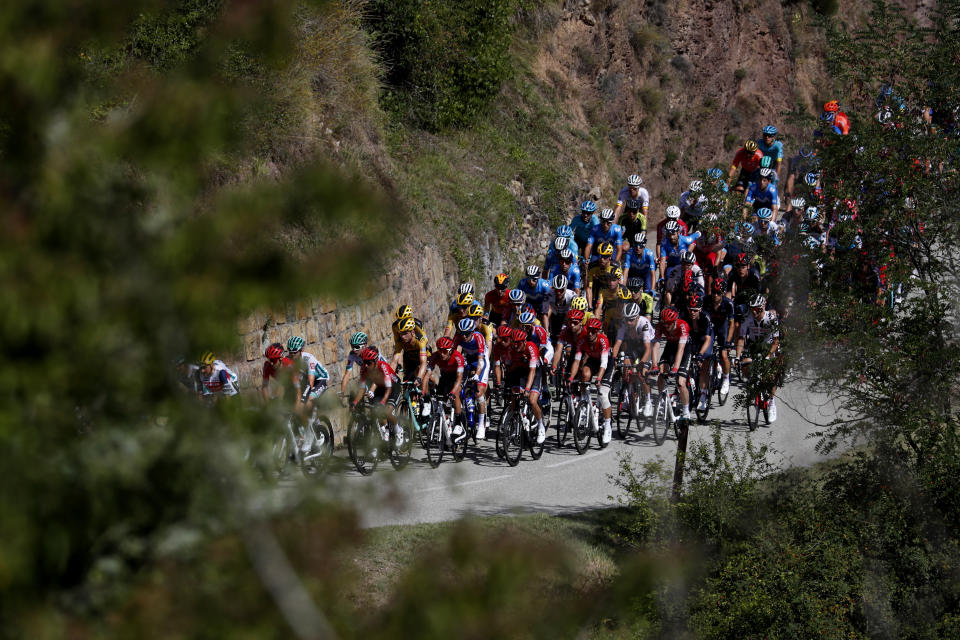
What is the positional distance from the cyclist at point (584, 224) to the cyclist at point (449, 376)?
6.04 metres

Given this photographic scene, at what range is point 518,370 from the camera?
14867mm

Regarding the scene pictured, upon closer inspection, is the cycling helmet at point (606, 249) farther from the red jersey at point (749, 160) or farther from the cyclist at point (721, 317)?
the red jersey at point (749, 160)

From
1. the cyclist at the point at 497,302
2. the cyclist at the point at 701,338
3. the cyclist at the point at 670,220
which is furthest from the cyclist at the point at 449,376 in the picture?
the cyclist at the point at 670,220

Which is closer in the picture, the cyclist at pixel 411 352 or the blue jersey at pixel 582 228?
the cyclist at pixel 411 352

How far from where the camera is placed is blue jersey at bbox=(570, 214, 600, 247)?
1994 centimetres

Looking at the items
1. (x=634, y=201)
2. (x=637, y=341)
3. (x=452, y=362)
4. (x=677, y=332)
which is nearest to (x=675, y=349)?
(x=677, y=332)

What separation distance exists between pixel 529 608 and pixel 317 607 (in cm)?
62

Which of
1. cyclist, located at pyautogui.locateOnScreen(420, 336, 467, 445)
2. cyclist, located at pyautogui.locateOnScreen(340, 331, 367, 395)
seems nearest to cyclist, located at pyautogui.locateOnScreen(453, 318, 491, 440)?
cyclist, located at pyautogui.locateOnScreen(420, 336, 467, 445)

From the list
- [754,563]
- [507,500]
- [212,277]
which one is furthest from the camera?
[507,500]

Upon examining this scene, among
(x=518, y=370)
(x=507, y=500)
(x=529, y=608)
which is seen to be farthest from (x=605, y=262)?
(x=529, y=608)

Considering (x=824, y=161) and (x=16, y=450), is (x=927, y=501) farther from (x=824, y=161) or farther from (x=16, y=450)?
(x=16, y=450)

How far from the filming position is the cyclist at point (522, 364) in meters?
14.7

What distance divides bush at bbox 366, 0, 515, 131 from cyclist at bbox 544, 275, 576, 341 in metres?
8.68

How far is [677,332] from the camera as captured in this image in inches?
622
